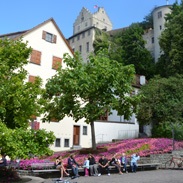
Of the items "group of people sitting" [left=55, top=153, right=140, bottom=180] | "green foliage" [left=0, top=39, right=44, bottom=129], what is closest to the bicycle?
"group of people sitting" [left=55, top=153, right=140, bottom=180]

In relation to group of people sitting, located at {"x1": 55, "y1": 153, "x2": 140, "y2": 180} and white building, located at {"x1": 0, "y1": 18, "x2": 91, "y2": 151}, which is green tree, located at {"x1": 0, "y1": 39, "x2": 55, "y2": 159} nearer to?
group of people sitting, located at {"x1": 55, "y1": 153, "x2": 140, "y2": 180}

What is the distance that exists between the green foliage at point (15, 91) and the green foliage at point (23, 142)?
3.00ft

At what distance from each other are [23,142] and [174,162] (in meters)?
12.4

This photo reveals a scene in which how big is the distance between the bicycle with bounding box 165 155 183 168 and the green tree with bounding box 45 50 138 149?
205 inches

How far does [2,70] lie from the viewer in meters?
14.3

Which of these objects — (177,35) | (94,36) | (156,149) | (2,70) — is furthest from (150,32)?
(2,70)

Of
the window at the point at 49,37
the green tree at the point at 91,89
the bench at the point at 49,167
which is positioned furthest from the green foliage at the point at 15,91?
the window at the point at 49,37

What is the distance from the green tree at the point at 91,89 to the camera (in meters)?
23.8

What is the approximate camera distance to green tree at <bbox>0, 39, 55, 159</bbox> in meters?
13.1

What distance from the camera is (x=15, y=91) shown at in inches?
543


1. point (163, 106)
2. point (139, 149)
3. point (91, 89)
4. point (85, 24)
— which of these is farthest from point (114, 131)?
point (85, 24)

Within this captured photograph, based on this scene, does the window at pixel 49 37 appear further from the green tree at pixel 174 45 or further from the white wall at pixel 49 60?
the green tree at pixel 174 45

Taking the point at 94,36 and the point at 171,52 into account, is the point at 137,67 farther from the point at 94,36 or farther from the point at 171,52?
the point at 94,36

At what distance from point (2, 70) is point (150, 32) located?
223ft
